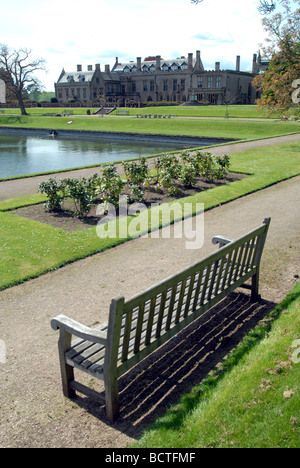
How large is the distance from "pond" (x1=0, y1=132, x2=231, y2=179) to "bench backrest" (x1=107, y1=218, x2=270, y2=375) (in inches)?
706

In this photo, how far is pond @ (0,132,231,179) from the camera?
24448 mm

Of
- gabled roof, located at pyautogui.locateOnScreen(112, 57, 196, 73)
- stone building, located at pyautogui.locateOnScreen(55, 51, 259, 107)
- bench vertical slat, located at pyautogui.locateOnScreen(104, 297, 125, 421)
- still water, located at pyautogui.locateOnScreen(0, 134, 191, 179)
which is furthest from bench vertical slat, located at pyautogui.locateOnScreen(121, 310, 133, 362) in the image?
gabled roof, located at pyautogui.locateOnScreen(112, 57, 196, 73)

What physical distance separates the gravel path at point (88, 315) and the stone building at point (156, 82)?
264 feet

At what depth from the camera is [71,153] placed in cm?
3070

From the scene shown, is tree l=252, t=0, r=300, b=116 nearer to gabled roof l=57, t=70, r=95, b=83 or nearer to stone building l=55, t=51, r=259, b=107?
stone building l=55, t=51, r=259, b=107

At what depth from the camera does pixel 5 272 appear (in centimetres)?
694

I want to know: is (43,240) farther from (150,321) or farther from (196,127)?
(196,127)

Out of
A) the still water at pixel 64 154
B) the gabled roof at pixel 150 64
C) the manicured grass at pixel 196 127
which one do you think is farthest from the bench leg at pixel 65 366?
the gabled roof at pixel 150 64

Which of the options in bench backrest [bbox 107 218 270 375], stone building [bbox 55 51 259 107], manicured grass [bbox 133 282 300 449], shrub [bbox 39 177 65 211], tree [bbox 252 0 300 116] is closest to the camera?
manicured grass [bbox 133 282 300 449]

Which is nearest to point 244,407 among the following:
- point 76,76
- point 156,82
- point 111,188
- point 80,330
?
point 80,330

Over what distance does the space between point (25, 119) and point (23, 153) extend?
114 ft
